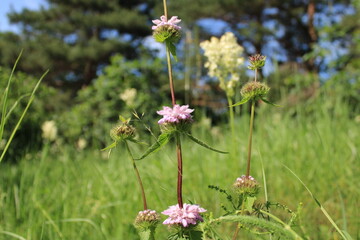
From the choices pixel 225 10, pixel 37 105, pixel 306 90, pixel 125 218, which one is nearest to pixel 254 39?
pixel 225 10

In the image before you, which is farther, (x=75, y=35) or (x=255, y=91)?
(x=75, y=35)

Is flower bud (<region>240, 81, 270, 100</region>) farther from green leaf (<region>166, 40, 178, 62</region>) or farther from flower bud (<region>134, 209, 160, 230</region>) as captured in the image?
flower bud (<region>134, 209, 160, 230</region>)

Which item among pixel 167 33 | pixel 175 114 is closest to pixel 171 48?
pixel 167 33

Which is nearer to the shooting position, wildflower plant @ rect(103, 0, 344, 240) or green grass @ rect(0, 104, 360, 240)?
wildflower plant @ rect(103, 0, 344, 240)

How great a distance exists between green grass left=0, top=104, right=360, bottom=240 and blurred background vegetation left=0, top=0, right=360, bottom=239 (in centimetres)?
1

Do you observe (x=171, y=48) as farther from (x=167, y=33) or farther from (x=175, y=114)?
(x=175, y=114)

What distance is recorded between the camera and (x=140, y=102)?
17.8 ft

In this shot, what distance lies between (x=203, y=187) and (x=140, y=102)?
348 cm

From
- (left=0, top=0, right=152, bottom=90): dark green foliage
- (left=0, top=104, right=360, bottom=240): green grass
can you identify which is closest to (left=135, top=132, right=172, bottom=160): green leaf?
(left=0, top=104, right=360, bottom=240): green grass

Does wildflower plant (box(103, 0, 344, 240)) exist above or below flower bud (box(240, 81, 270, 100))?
below

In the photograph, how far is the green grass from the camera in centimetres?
162

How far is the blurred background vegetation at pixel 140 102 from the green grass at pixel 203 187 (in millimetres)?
11

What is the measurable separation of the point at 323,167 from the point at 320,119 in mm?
899

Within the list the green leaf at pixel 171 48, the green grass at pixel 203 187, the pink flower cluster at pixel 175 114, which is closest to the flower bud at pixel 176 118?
the pink flower cluster at pixel 175 114
